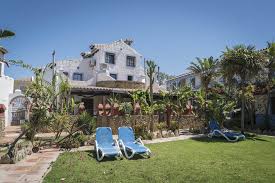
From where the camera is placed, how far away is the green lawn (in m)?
8.56

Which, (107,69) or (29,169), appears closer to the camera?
(29,169)

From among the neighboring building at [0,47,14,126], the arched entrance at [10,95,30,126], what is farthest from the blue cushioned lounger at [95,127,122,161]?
the arched entrance at [10,95,30,126]

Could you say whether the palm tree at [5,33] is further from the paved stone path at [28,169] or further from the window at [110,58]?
the window at [110,58]

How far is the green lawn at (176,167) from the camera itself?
28.1ft

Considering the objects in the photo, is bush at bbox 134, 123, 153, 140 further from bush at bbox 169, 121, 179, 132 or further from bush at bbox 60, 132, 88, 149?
bush at bbox 60, 132, 88, 149

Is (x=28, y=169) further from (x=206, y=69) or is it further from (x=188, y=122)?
(x=206, y=69)

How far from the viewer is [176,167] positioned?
10.1 meters

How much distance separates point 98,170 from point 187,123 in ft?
57.2

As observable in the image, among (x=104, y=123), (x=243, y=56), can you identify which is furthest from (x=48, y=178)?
(x=243, y=56)

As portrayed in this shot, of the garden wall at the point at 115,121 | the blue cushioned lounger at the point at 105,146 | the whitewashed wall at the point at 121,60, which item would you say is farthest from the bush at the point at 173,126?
the whitewashed wall at the point at 121,60

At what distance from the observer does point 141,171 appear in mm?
9492

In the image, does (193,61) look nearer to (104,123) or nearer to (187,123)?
(187,123)

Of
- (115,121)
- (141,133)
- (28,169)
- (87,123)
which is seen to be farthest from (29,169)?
(115,121)

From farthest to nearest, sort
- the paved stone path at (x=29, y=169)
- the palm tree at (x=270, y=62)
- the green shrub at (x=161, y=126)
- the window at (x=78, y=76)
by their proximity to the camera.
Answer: the window at (x=78, y=76) → the palm tree at (x=270, y=62) → the green shrub at (x=161, y=126) → the paved stone path at (x=29, y=169)
